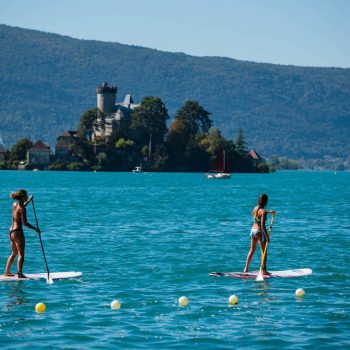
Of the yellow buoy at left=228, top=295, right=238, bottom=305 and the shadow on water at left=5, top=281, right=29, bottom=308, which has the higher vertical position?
the yellow buoy at left=228, top=295, right=238, bottom=305

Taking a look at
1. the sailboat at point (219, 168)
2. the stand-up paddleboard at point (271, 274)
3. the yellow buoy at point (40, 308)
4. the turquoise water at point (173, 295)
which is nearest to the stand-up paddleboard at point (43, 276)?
the turquoise water at point (173, 295)

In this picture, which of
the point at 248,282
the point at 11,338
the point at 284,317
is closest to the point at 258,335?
the point at 284,317

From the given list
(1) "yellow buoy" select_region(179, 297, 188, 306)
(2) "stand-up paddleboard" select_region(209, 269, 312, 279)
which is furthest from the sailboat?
(1) "yellow buoy" select_region(179, 297, 188, 306)

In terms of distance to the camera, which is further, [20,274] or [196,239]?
[196,239]

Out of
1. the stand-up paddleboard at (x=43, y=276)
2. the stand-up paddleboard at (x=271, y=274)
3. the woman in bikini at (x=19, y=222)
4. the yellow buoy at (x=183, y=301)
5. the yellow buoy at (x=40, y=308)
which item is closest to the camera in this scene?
the yellow buoy at (x=40, y=308)

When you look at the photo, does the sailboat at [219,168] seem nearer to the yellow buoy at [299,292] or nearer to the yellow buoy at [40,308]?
the yellow buoy at [299,292]

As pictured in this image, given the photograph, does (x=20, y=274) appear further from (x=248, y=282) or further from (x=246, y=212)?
(x=246, y=212)

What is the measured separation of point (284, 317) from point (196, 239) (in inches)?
771

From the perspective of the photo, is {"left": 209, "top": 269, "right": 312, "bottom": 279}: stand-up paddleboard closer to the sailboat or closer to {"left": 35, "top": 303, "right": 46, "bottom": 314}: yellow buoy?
{"left": 35, "top": 303, "right": 46, "bottom": 314}: yellow buoy

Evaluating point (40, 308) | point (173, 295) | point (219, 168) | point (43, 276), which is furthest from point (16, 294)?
point (219, 168)

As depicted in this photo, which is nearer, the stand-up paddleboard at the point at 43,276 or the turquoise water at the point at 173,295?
the turquoise water at the point at 173,295

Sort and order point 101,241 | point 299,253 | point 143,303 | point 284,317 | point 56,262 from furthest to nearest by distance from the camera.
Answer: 1. point 101,241
2. point 299,253
3. point 56,262
4. point 143,303
5. point 284,317

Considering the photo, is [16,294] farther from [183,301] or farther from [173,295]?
[183,301]

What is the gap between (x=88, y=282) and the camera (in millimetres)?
25656
